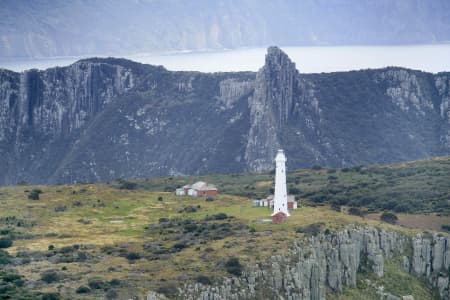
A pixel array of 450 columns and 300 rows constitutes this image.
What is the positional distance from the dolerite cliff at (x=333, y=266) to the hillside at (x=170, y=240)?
191 mm

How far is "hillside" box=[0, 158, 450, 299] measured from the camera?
331 ft

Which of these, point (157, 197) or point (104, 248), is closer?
point (104, 248)

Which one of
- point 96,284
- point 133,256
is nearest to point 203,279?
point 96,284

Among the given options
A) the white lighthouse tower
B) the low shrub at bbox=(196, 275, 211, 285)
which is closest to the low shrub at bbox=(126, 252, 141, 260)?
the low shrub at bbox=(196, 275, 211, 285)

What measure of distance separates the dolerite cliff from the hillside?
191 mm

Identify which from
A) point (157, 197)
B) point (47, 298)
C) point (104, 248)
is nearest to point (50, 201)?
point (157, 197)

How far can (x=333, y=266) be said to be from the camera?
349ft

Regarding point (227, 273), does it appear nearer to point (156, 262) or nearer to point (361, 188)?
point (156, 262)

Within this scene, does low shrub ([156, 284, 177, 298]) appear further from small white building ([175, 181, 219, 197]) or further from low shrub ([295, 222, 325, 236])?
small white building ([175, 181, 219, 197])

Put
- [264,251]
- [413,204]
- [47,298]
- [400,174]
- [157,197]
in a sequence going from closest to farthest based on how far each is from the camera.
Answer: [47,298] → [264,251] → [413,204] → [157,197] → [400,174]

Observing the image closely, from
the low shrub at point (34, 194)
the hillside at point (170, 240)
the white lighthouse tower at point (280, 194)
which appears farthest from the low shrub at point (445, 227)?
the low shrub at point (34, 194)

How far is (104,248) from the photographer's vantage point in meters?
115

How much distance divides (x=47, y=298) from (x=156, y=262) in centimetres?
1684

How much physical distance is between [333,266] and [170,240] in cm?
1905
